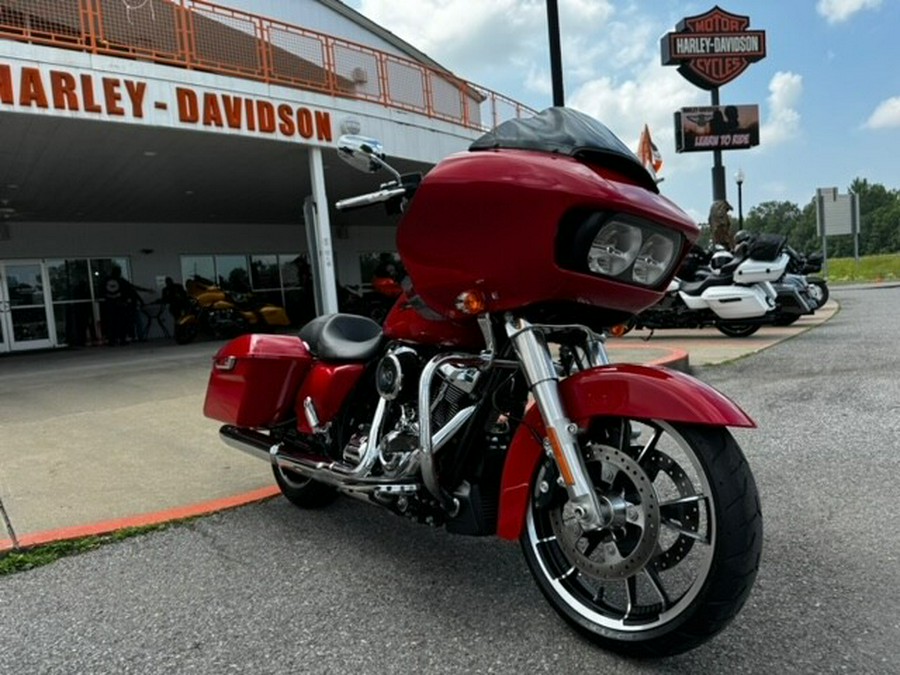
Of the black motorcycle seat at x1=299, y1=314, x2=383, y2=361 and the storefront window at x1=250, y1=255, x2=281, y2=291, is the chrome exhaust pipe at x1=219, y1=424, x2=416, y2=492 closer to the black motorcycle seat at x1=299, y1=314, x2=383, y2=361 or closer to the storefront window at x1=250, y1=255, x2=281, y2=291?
the black motorcycle seat at x1=299, y1=314, x2=383, y2=361

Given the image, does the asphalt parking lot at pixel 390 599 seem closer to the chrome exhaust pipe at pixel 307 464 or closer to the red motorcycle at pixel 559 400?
the red motorcycle at pixel 559 400

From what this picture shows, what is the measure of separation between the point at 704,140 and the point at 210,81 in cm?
1590

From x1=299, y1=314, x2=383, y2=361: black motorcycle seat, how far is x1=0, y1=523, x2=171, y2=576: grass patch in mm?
1274

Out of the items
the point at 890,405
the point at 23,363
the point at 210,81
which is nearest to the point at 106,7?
the point at 210,81

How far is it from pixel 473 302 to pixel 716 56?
21853 millimetres

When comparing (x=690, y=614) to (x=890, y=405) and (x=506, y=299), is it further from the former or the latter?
(x=890, y=405)

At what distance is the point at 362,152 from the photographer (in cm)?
260

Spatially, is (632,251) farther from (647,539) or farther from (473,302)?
(647,539)

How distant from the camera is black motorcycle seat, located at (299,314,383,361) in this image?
10.1 ft

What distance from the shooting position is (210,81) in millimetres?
9242

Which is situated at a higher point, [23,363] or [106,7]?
[106,7]

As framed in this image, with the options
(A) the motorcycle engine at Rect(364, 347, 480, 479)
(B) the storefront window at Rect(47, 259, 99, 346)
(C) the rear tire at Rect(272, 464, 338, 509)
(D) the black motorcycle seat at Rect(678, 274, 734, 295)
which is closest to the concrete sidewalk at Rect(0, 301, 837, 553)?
(C) the rear tire at Rect(272, 464, 338, 509)

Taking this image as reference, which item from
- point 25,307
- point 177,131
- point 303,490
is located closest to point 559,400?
point 303,490

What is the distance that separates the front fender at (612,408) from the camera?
1.94 m
